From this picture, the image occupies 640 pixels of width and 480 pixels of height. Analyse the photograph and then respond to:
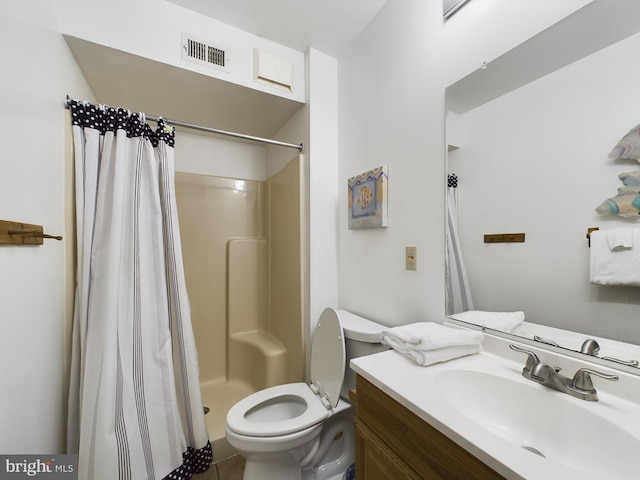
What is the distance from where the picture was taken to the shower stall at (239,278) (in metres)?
1.83

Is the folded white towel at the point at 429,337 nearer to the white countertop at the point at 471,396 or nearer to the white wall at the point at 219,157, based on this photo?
the white countertop at the point at 471,396

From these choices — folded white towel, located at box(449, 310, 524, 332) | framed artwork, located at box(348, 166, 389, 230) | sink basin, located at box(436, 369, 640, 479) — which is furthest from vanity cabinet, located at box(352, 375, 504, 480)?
framed artwork, located at box(348, 166, 389, 230)

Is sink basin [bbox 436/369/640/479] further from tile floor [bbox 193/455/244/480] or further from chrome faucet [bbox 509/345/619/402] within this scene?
tile floor [bbox 193/455/244/480]

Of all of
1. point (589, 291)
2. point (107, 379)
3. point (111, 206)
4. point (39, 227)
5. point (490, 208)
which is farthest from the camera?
point (111, 206)

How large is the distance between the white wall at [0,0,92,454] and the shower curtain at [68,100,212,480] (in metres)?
0.08

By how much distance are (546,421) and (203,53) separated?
2.03 m

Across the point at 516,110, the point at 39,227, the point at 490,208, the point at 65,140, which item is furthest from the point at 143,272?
the point at 516,110

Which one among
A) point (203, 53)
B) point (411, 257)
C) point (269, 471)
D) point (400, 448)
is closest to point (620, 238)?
point (411, 257)

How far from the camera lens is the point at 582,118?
0.71m

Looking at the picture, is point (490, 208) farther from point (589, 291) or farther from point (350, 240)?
point (350, 240)

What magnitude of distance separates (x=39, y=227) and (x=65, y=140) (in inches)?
20.4

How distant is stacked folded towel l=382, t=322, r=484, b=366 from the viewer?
814 mm

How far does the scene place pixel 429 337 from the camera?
2.71ft

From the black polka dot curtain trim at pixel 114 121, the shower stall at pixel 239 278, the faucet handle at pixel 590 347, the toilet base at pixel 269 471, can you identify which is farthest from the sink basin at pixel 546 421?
the black polka dot curtain trim at pixel 114 121
